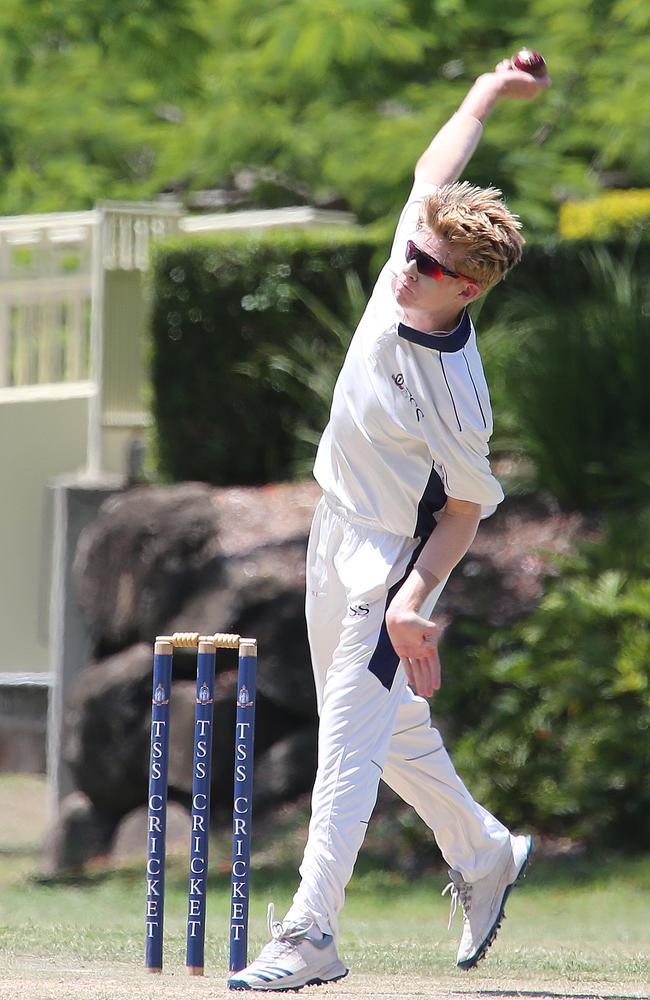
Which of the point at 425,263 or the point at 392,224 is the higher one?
the point at 392,224

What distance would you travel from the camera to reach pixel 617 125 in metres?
13.1

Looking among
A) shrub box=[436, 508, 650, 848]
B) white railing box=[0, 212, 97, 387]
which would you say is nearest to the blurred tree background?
shrub box=[436, 508, 650, 848]

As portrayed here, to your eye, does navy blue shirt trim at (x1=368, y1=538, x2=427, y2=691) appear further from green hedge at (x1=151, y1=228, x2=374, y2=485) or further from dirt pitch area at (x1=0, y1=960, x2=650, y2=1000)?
green hedge at (x1=151, y1=228, x2=374, y2=485)

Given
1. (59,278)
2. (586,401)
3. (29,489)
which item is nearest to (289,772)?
(586,401)

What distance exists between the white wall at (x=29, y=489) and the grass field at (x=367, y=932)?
1603mm

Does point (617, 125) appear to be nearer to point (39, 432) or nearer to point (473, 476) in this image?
point (39, 432)

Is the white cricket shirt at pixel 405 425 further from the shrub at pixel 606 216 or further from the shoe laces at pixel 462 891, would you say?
the shrub at pixel 606 216

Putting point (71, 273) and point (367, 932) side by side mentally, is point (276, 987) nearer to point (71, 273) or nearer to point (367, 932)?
point (367, 932)

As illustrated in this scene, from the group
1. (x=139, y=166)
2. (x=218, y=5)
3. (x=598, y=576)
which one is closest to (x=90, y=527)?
(x=598, y=576)

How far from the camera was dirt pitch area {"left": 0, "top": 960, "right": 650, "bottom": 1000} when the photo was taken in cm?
411

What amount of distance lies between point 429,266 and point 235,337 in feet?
22.7

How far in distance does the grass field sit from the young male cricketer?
28 cm

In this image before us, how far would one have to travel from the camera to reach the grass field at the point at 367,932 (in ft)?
15.2

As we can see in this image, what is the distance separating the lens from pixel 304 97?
47.0 feet
